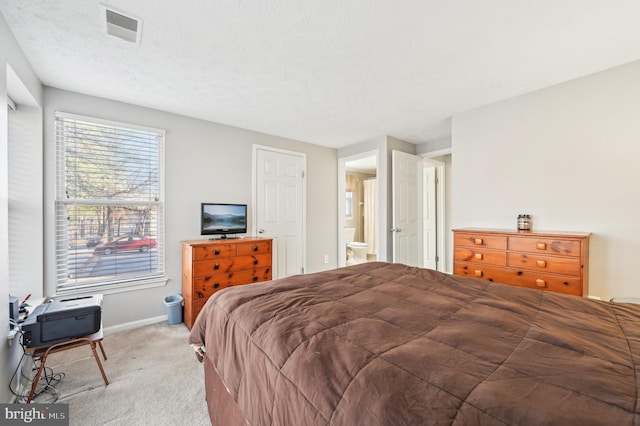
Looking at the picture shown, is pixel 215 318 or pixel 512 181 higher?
pixel 512 181

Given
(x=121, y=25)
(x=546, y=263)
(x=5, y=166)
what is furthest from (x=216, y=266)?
(x=546, y=263)

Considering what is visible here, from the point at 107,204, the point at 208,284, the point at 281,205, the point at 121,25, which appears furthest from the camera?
the point at 281,205

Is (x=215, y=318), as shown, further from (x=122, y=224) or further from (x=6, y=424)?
(x=122, y=224)

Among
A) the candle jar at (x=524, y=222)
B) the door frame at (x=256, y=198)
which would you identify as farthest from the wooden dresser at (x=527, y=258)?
the door frame at (x=256, y=198)

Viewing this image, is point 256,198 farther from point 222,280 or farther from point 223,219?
point 222,280

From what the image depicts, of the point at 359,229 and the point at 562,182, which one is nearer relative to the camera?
the point at 562,182

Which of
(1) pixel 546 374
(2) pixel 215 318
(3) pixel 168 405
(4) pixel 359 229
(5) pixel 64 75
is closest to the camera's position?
(1) pixel 546 374

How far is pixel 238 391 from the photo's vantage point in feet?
3.55

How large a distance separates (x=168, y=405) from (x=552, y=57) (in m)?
3.72

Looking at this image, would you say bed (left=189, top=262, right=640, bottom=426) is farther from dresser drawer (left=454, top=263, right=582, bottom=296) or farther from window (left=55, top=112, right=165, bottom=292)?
window (left=55, top=112, right=165, bottom=292)

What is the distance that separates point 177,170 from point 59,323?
189 centimetres

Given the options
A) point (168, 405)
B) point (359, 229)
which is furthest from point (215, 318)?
point (359, 229)

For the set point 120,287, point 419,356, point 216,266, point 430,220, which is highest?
point 430,220

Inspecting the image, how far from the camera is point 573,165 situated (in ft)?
7.82
